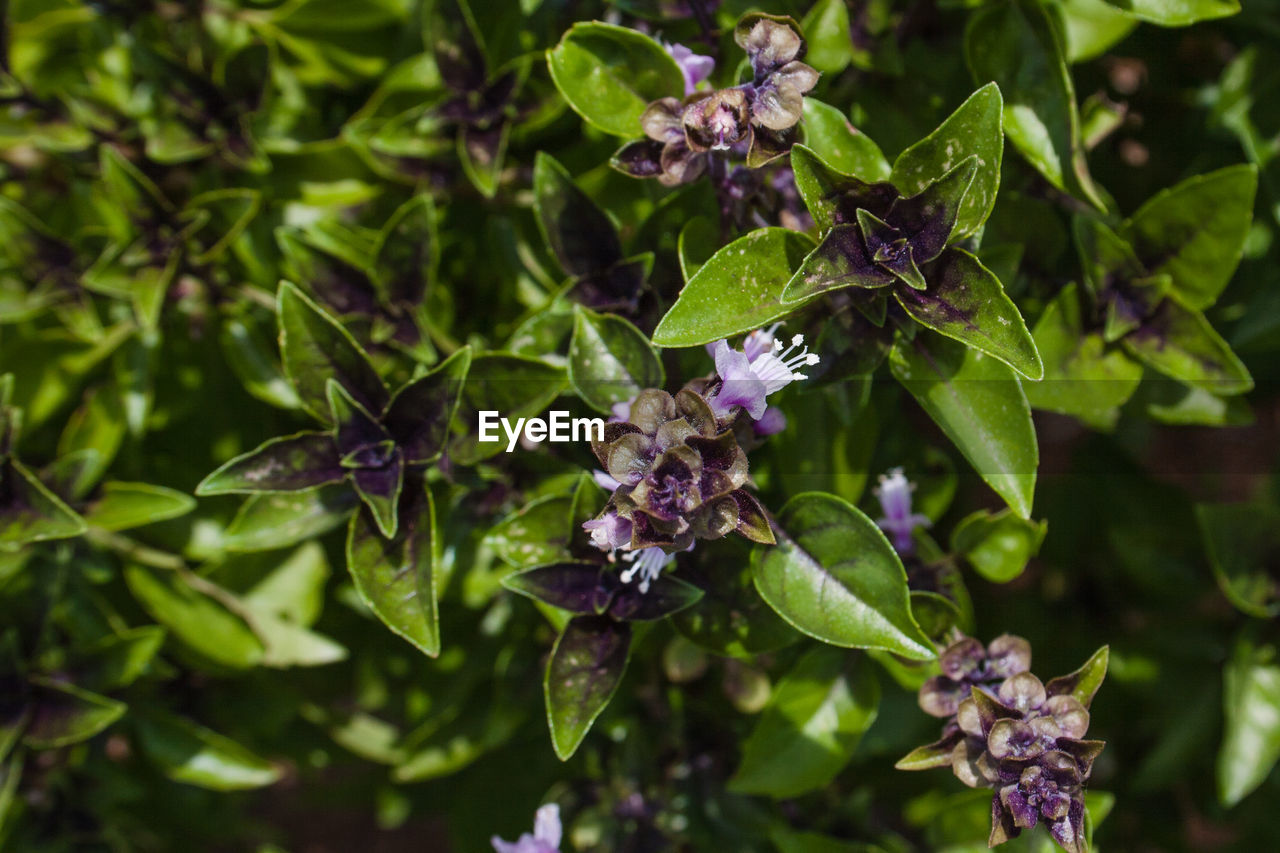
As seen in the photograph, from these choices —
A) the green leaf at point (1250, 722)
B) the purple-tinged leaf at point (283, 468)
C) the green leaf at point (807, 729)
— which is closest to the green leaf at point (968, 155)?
the green leaf at point (807, 729)

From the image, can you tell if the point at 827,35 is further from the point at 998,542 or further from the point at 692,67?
the point at 998,542

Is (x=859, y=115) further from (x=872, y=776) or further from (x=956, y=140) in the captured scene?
(x=872, y=776)

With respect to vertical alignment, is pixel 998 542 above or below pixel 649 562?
below

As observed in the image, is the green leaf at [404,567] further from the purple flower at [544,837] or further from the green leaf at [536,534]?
the purple flower at [544,837]

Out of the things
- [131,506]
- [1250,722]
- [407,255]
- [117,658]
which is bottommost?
[1250,722]

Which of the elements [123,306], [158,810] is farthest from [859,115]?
[158,810]

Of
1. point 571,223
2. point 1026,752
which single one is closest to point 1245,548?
point 1026,752
